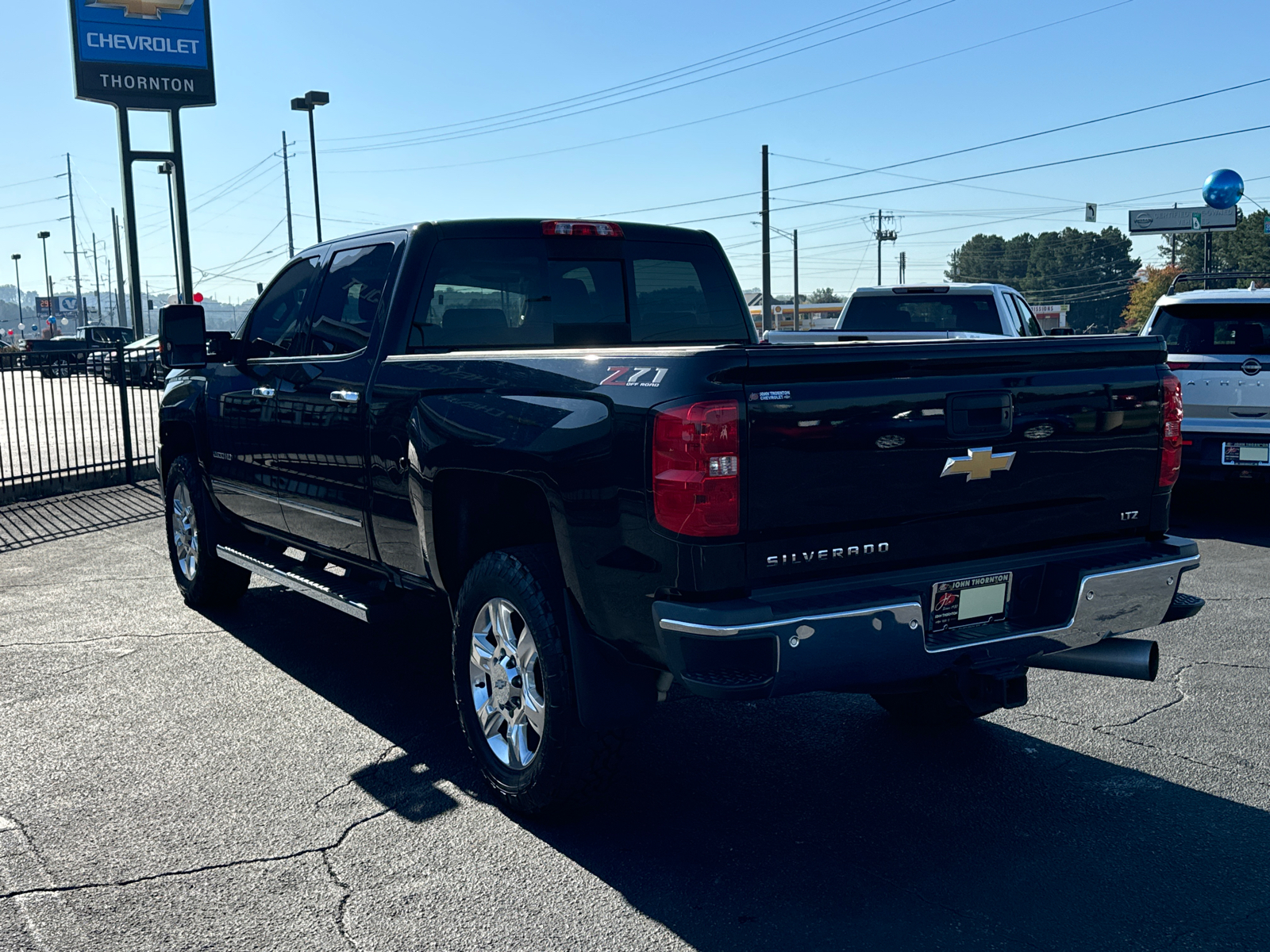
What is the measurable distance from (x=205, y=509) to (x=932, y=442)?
4.70 m

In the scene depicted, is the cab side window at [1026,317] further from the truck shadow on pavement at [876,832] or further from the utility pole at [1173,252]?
the utility pole at [1173,252]

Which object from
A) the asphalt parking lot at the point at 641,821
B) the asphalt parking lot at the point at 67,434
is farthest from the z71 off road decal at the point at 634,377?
A: the asphalt parking lot at the point at 67,434

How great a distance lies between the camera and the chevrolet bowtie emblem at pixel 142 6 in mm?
19578

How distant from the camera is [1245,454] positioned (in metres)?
9.09

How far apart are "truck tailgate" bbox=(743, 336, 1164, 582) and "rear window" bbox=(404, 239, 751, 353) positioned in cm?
200

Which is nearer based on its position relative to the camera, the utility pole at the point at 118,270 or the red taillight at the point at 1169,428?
the red taillight at the point at 1169,428

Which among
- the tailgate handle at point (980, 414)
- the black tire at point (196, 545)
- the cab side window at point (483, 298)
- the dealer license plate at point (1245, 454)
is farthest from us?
the dealer license plate at point (1245, 454)

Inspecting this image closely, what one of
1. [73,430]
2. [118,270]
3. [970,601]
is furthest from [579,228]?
[118,270]

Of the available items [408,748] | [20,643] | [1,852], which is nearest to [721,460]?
[408,748]

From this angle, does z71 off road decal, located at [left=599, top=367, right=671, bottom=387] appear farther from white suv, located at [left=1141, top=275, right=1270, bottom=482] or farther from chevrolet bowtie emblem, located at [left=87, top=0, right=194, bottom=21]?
chevrolet bowtie emblem, located at [left=87, top=0, right=194, bottom=21]

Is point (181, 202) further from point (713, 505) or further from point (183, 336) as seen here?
point (713, 505)

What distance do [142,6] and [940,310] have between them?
14.9m

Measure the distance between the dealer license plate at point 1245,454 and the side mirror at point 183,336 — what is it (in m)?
7.56

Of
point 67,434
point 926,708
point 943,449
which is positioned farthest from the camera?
point 67,434
